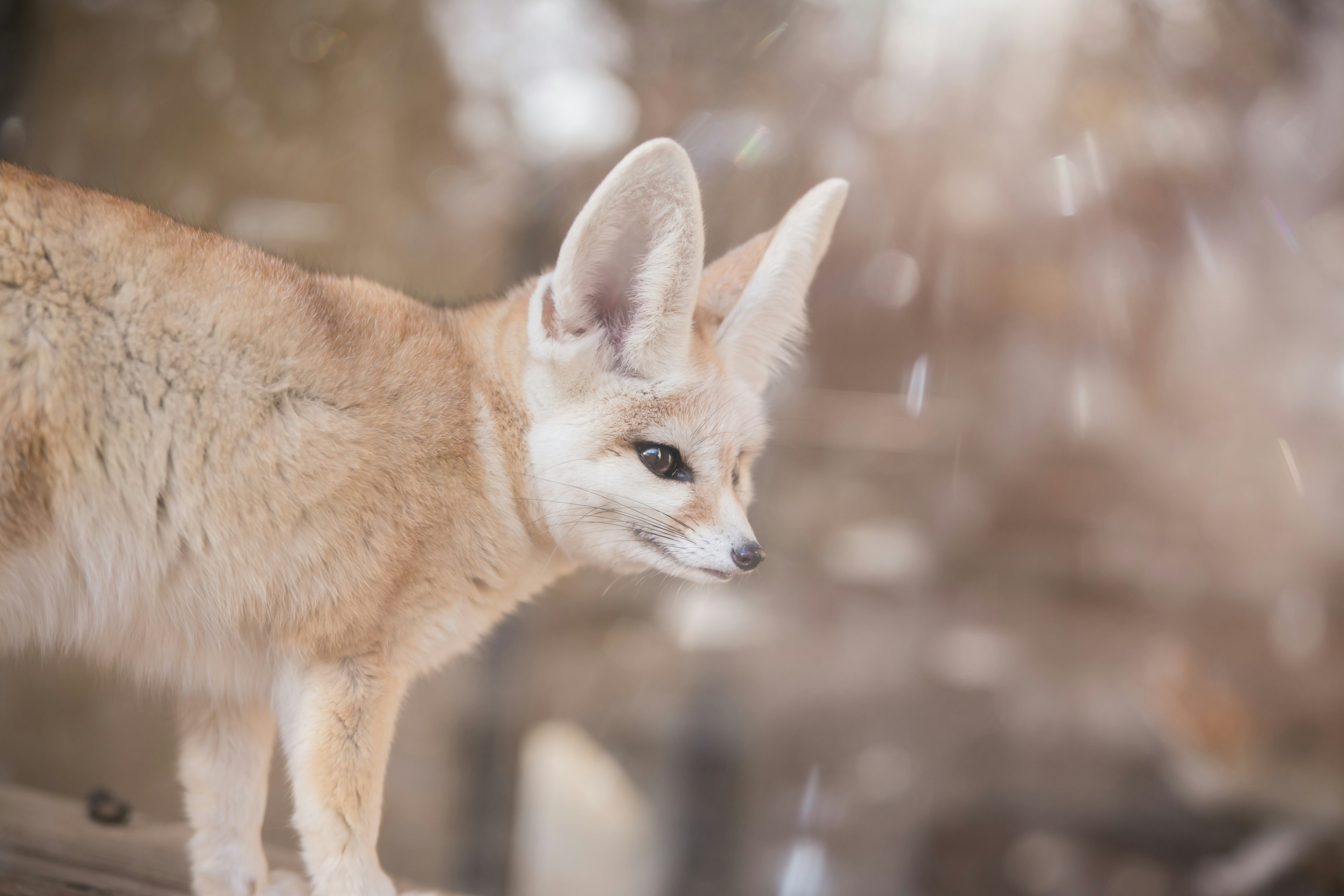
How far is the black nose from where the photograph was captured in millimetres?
711

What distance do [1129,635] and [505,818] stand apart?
6.11 ft

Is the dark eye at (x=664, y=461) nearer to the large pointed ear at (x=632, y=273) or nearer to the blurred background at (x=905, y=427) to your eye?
the large pointed ear at (x=632, y=273)

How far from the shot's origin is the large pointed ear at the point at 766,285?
0.76m

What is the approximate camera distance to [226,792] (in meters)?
0.84

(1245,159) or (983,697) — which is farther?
(983,697)

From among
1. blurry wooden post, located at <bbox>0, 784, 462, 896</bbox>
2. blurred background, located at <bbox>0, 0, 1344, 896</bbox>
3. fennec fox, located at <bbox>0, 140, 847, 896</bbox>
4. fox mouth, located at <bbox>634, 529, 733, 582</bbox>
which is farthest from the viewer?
blurred background, located at <bbox>0, 0, 1344, 896</bbox>

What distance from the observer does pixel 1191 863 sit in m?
2.19

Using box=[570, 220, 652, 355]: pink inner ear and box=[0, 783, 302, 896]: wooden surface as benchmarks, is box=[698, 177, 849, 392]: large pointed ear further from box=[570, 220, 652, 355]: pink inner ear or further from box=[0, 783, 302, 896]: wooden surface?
box=[0, 783, 302, 896]: wooden surface

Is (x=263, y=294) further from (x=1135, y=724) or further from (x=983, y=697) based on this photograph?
(x=1135, y=724)

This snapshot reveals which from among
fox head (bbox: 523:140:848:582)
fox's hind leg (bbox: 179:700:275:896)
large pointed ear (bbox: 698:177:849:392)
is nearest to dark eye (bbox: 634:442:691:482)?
fox head (bbox: 523:140:848:582)

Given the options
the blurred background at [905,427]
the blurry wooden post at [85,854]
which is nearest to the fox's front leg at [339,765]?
the blurry wooden post at [85,854]

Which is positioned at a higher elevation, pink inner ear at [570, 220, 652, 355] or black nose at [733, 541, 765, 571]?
pink inner ear at [570, 220, 652, 355]

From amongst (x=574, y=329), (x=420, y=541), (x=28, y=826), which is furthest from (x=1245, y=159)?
(x=28, y=826)

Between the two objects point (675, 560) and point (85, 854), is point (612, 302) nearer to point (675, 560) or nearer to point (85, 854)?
point (675, 560)
